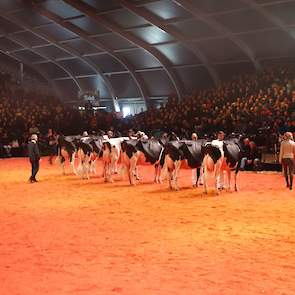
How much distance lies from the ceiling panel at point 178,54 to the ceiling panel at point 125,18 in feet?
8.91

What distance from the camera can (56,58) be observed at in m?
42.3

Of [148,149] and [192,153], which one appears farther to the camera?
[148,149]

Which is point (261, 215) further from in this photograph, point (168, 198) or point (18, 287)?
point (18, 287)

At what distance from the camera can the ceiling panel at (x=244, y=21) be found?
27.5 metres

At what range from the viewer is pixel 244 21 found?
28391 millimetres

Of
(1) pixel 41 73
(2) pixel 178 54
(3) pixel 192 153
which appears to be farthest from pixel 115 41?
(3) pixel 192 153

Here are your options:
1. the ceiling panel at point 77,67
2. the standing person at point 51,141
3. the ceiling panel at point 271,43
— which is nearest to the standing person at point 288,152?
the ceiling panel at point 271,43

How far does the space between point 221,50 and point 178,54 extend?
3.38 m

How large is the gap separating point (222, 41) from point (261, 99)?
6.75 meters

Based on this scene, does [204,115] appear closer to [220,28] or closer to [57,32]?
[220,28]

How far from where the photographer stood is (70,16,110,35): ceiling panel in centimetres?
3367

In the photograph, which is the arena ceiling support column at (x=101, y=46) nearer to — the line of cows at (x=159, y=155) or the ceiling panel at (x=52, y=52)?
the ceiling panel at (x=52, y=52)

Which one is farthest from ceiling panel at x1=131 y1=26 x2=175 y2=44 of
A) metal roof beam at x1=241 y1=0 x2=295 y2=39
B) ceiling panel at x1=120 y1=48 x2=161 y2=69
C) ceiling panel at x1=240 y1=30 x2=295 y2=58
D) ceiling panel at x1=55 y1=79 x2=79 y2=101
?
ceiling panel at x1=55 y1=79 x2=79 y2=101

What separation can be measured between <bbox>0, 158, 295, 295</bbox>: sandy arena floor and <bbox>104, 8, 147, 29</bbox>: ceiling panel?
16550mm
